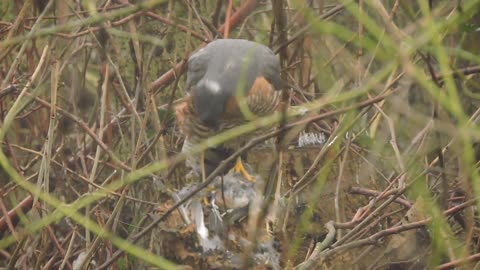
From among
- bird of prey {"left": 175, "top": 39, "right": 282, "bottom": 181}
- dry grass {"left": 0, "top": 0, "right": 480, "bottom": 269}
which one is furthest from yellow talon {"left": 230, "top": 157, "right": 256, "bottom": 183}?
dry grass {"left": 0, "top": 0, "right": 480, "bottom": 269}

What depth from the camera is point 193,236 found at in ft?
10.1

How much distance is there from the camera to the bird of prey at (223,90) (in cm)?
354

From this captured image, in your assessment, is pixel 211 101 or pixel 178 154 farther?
pixel 211 101

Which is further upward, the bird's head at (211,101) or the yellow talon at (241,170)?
the bird's head at (211,101)

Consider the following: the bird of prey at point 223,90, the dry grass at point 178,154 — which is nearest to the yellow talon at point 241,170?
the bird of prey at point 223,90

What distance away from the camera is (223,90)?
11.7ft

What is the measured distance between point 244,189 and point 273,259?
21.0 inches

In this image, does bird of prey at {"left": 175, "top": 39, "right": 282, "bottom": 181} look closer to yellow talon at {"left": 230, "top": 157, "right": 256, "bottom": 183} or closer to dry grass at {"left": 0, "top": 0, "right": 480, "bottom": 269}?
yellow talon at {"left": 230, "top": 157, "right": 256, "bottom": 183}

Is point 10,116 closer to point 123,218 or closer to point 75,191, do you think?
point 75,191

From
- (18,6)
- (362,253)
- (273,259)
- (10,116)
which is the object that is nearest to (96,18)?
(10,116)

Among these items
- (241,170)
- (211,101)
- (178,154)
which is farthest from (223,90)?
(178,154)

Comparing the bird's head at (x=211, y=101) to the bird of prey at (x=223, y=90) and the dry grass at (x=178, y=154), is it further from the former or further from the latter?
the dry grass at (x=178, y=154)

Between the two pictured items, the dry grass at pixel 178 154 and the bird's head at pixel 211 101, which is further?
the bird's head at pixel 211 101

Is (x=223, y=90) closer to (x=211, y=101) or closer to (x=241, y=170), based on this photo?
(x=211, y=101)
